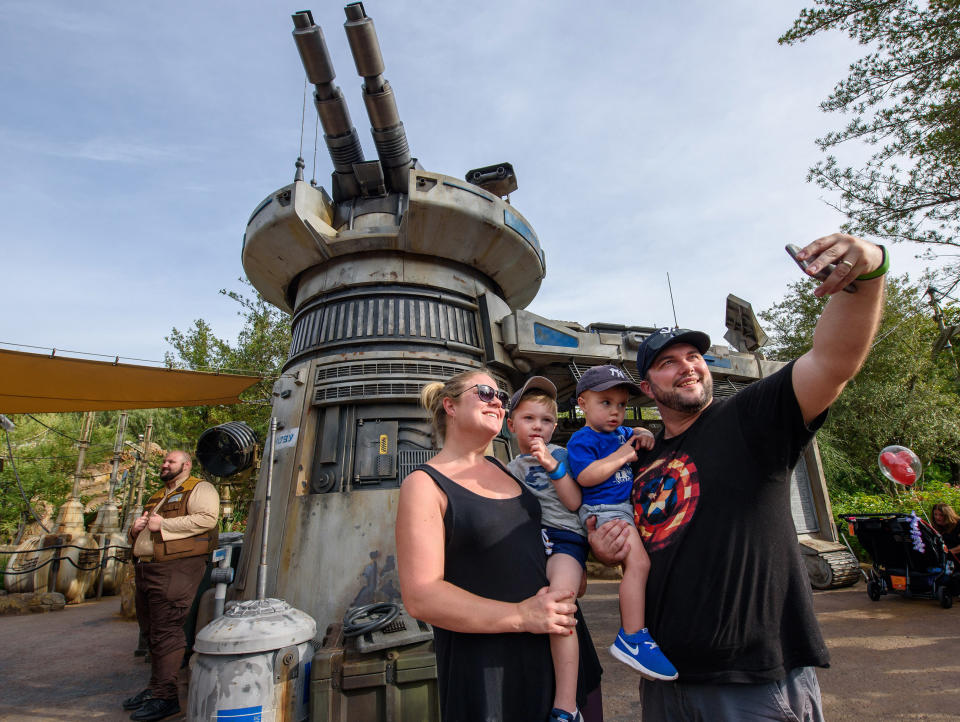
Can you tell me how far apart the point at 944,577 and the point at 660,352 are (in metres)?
8.06

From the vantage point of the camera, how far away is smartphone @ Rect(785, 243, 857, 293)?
136cm

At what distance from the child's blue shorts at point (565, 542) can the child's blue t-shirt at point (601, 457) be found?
0.51 ft

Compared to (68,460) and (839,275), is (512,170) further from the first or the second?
(68,460)

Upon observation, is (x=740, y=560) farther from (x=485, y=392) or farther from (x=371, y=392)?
(x=371, y=392)

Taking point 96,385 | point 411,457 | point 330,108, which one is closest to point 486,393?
point 411,457

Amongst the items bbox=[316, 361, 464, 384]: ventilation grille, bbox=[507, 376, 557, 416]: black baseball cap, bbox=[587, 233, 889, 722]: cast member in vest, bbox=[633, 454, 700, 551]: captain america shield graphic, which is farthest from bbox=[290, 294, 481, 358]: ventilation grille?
bbox=[587, 233, 889, 722]: cast member in vest

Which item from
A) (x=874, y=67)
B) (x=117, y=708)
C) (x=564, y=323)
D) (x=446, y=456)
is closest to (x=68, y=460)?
(x=117, y=708)

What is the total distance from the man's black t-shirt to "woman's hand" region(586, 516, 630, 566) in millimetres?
117

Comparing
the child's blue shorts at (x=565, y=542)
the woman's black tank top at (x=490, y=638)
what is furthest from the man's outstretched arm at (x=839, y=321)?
the woman's black tank top at (x=490, y=638)

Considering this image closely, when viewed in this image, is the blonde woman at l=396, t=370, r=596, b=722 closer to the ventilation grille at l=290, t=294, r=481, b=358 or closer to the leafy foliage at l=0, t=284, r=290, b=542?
the ventilation grille at l=290, t=294, r=481, b=358

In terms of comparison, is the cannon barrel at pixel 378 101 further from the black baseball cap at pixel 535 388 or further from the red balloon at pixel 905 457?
the red balloon at pixel 905 457

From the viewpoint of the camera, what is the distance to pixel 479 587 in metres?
1.70

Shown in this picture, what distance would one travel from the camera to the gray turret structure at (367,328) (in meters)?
5.48

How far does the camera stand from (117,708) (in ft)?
15.1
